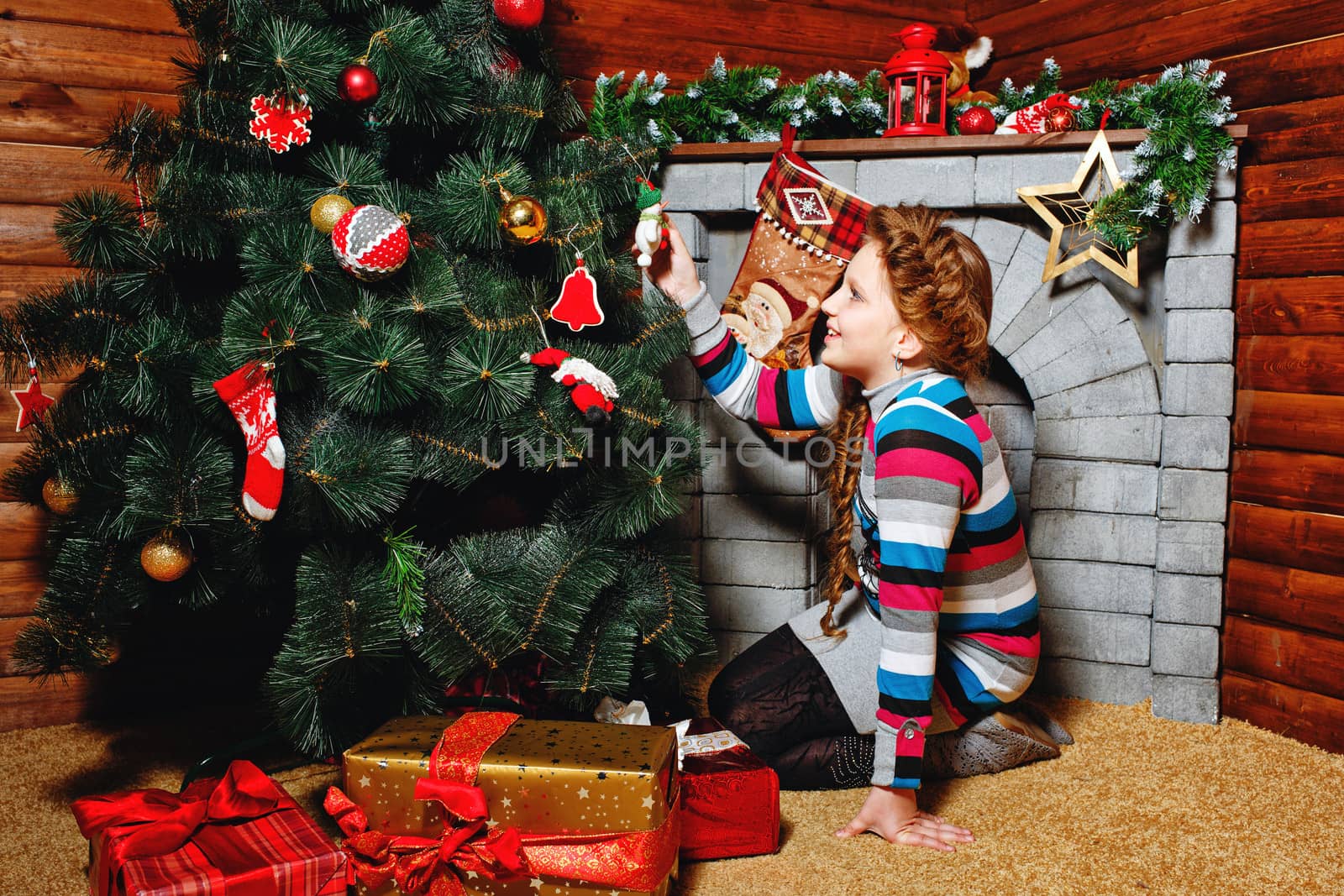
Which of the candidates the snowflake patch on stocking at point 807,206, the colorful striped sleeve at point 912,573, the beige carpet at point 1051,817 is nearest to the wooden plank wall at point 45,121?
the beige carpet at point 1051,817

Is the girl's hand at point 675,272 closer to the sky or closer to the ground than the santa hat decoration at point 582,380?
closer to the sky

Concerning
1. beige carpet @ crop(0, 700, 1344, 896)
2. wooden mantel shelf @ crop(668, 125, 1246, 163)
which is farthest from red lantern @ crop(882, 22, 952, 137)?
beige carpet @ crop(0, 700, 1344, 896)

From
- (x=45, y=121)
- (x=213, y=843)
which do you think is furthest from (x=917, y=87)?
(x=213, y=843)

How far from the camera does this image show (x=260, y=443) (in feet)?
4.97

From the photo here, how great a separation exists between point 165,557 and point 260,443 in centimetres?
23

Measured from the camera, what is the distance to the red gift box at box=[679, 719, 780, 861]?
168 centimetres

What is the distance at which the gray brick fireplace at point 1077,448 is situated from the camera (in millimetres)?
2260

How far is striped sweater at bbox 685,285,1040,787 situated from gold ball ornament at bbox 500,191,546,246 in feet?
1.41

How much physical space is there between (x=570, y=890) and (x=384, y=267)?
3.22 ft

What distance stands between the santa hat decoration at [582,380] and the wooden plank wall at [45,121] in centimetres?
124

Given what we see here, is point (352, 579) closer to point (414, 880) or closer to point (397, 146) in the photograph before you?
point (414, 880)

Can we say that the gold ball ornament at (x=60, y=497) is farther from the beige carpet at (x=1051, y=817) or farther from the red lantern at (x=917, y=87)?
the red lantern at (x=917, y=87)

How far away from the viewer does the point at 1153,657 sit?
2.36 meters

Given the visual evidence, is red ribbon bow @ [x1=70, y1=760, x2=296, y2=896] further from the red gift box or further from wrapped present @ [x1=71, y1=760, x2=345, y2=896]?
the red gift box
